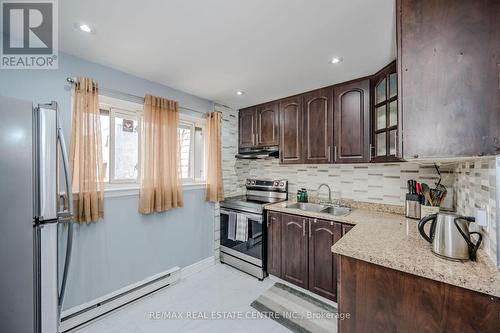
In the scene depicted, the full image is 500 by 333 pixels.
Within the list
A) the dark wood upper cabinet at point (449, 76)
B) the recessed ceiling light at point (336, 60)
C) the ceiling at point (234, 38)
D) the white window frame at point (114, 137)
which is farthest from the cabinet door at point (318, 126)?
the white window frame at point (114, 137)

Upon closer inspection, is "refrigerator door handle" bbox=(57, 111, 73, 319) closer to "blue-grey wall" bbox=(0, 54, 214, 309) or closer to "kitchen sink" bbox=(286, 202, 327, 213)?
"blue-grey wall" bbox=(0, 54, 214, 309)

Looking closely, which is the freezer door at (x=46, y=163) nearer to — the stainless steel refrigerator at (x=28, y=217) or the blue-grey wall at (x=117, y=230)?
the stainless steel refrigerator at (x=28, y=217)

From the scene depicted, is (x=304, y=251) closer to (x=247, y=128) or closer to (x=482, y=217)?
(x=482, y=217)

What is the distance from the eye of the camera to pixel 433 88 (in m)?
0.92

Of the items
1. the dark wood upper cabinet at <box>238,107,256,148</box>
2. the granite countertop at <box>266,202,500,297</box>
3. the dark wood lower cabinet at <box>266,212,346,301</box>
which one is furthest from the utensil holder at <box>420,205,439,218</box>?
the dark wood upper cabinet at <box>238,107,256,148</box>

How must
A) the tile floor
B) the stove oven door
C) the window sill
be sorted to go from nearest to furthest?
1. the tile floor
2. the window sill
3. the stove oven door

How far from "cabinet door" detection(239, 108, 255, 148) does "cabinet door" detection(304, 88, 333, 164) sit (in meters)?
0.86

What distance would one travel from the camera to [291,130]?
2635 mm

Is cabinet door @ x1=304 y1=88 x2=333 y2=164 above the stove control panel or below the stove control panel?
above

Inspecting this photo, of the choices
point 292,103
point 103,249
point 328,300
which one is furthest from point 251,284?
point 292,103

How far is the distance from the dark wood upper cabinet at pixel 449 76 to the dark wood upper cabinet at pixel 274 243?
166 centimetres

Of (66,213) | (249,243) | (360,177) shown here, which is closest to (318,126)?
(360,177)

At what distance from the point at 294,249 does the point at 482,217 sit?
157 centimetres

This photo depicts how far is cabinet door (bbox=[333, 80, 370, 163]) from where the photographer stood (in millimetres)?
2080
